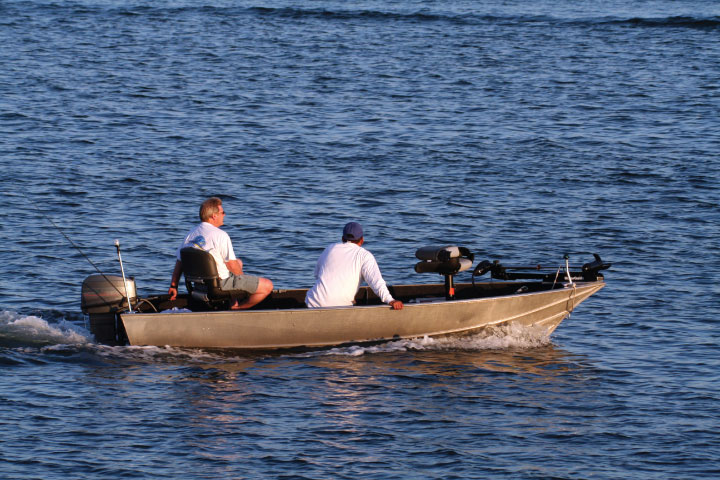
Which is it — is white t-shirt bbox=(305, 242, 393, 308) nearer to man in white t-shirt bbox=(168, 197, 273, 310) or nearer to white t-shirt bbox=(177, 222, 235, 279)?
man in white t-shirt bbox=(168, 197, 273, 310)

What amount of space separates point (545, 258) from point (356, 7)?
30.9m

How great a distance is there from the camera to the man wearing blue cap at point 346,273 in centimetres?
1183

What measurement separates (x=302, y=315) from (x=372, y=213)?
7708 mm

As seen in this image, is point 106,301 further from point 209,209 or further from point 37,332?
point 209,209

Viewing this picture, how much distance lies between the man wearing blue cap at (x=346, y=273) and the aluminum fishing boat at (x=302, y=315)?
0.72 feet

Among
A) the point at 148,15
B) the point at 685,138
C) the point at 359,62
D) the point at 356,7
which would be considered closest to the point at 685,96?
the point at 685,138

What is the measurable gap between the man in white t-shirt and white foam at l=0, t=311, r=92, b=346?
117 cm

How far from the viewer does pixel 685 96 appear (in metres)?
30.6

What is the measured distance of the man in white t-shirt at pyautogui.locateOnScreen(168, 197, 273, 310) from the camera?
1184 centimetres

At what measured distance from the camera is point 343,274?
11.9m

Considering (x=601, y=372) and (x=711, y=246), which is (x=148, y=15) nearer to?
(x=711, y=246)

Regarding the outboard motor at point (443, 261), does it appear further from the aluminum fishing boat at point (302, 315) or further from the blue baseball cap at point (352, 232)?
the blue baseball cap at point (352, 232)

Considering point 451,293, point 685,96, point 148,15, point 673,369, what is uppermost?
point 148,15

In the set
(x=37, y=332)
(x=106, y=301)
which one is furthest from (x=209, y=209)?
(x=37, y=332)
